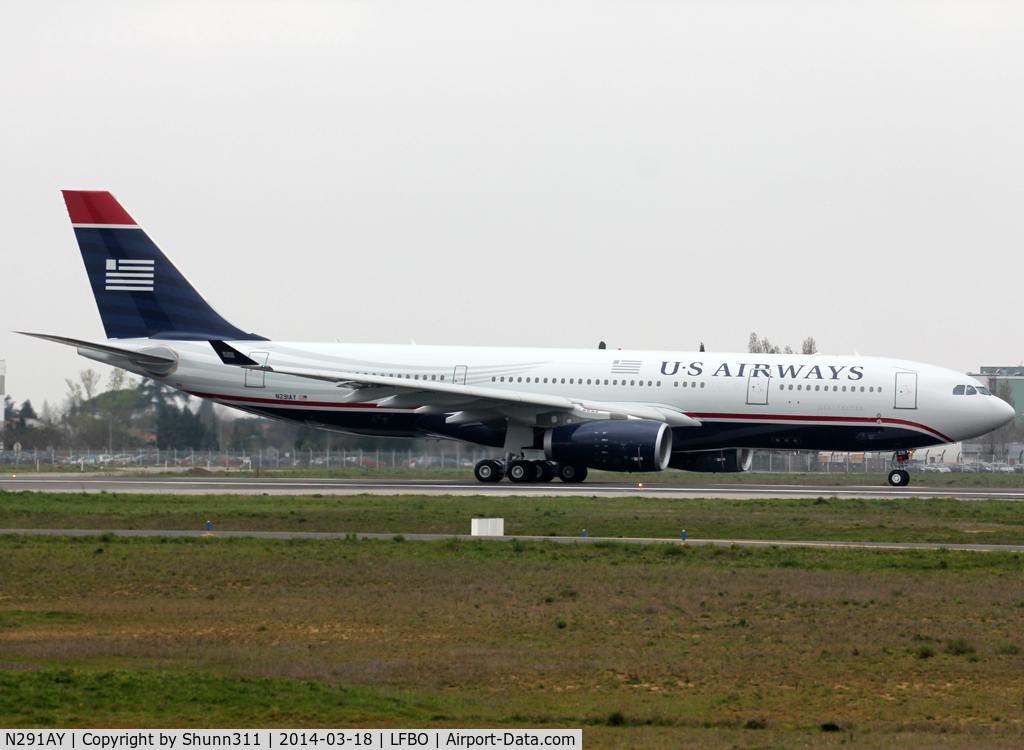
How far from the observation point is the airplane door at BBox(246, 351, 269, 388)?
133 ft

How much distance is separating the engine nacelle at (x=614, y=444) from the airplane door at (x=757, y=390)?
2.89 metres

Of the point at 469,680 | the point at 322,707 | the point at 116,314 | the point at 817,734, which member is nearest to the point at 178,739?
the point at 322,707

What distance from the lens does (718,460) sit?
39.3 metres

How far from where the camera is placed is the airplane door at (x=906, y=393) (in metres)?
37.7

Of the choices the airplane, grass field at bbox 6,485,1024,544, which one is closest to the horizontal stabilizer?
the airplane

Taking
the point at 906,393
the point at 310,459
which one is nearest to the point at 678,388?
the point at 906,393

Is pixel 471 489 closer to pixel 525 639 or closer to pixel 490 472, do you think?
pixel 490 472

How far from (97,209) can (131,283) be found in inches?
113

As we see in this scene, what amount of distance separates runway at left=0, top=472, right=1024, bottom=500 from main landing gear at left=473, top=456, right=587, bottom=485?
1.29ft

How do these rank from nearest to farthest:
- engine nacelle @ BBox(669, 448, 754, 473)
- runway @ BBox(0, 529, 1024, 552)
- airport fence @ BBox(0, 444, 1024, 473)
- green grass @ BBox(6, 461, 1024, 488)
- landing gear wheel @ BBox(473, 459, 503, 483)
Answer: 1. runway @ BBox(0, 529, 1024, 552)
2. landing gear wheel @ BBox(473, 459, 503, 483)
3. engine nacelle @ BBox(669, 448, 754, 473)
4. green grass @ BBox(6, 461, 1024, 488)
5. airport fence @ BBox(0, 444, 1024, 473)

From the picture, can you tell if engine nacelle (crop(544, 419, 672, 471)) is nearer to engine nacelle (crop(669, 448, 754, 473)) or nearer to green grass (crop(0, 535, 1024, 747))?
engine nacelle (crop(669, 448, 754, 473))

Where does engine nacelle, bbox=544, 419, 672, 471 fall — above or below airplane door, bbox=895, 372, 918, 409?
below
